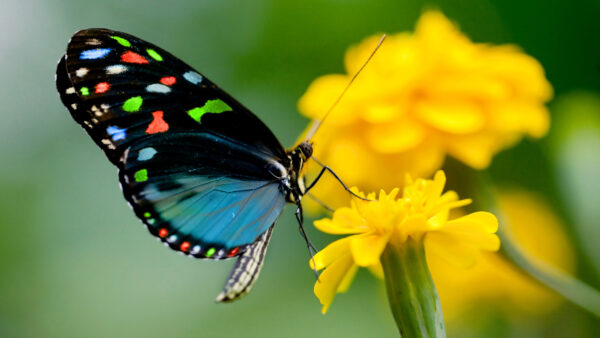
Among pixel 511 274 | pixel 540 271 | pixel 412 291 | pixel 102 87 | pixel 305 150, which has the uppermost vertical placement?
pixel 102 87

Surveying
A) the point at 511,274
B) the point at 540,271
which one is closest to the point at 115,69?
the point at 540,271

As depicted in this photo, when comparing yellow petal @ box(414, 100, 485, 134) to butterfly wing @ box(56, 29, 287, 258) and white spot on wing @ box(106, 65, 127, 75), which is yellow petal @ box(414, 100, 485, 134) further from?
white spot on wing @ box(106, 65, 127, 75)

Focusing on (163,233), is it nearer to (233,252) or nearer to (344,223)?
(233,252)

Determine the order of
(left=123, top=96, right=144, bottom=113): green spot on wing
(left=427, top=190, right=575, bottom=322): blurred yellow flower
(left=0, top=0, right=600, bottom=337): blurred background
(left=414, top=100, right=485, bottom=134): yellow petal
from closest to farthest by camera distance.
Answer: (left=123, top=96, right=144, bottom=113): green spot on wing, (left=414, top=100, right=485, bottom=134): yellow petal, (left=427, top=190, right=575, bottom=322): blurred yellow flower, (left=0, top=0, right=600, bottom=337): blurred background

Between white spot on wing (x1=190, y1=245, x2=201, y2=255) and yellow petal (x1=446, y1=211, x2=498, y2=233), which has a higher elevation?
yellow petal (x1=446, y1=211, x2=498, y2=233)

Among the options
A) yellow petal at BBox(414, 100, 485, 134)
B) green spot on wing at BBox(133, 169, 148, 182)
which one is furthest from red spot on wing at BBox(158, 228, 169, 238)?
yellow petal at BBox(414, 100, 485, 134)

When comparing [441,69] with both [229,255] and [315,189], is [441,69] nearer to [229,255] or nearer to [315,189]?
[315,189]

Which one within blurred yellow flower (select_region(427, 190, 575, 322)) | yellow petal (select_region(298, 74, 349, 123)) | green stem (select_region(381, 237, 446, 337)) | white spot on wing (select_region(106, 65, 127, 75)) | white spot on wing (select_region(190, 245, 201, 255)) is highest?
white spot on wing (select_region(106, 65, 127, 75))
